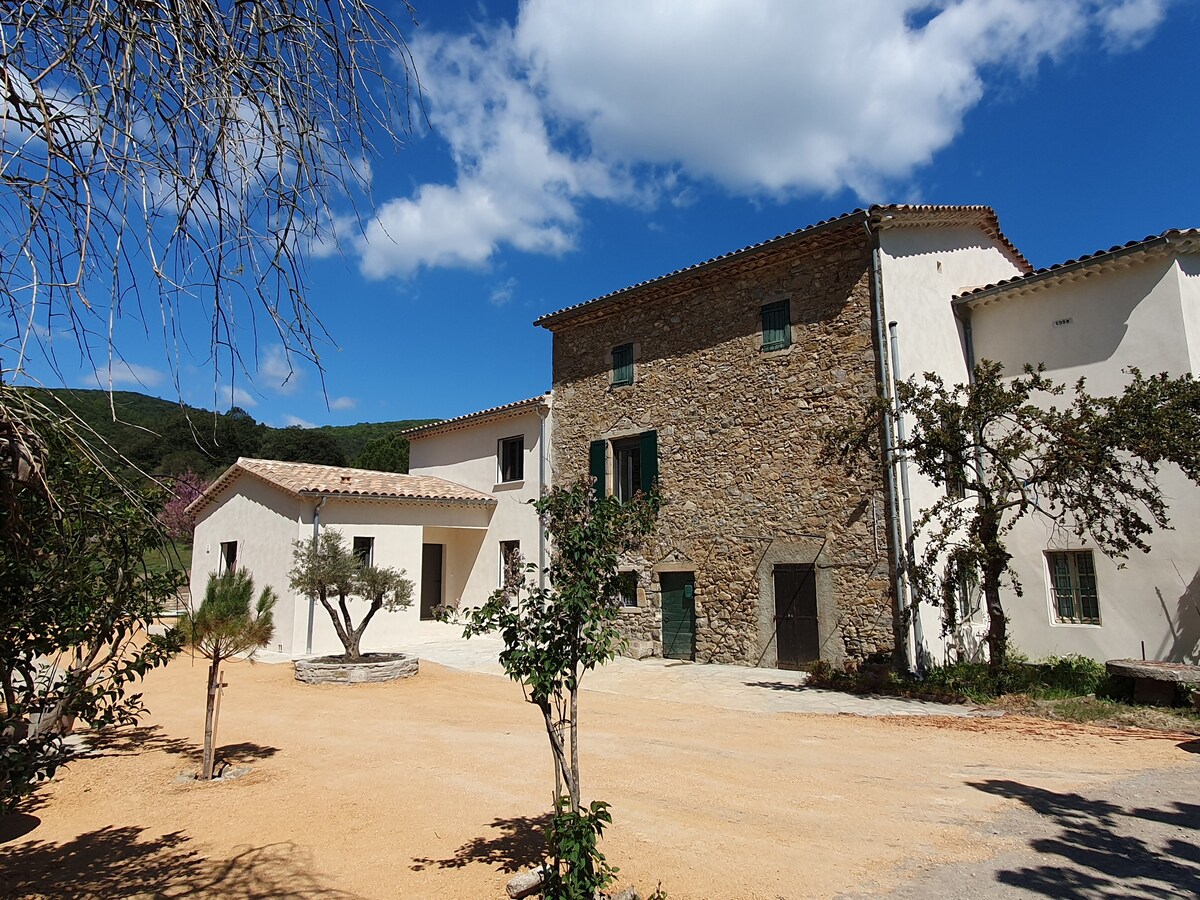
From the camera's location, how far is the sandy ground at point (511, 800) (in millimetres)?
4238

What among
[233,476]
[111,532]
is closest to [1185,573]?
[111,532]

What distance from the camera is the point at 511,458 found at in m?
19.2

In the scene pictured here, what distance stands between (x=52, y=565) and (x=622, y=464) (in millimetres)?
13590

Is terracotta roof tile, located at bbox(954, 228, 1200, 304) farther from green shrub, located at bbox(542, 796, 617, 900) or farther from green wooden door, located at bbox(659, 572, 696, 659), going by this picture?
green shrub, located at bbox(542, 796, 617, 900)

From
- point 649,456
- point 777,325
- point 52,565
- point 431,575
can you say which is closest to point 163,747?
point 52,565

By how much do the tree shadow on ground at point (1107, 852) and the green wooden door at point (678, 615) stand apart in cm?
864

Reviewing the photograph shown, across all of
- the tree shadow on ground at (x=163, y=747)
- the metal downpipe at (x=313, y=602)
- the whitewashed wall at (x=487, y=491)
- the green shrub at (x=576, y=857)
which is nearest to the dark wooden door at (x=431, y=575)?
the whitewashed wall at (x=487, y=491)

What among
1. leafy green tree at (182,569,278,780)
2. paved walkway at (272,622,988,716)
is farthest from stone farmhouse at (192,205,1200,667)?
paved walkway at (272,622,988,716)

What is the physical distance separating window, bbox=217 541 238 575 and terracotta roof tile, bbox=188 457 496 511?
3.95 ft

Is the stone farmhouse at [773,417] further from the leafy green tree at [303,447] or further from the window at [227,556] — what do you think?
the leafy green tree at [303,447]

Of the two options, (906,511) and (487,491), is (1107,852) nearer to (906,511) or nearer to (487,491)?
(906,511)

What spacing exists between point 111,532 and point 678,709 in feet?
26.2

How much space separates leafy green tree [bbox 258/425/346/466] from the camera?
137 feet

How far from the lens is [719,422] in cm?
1438
